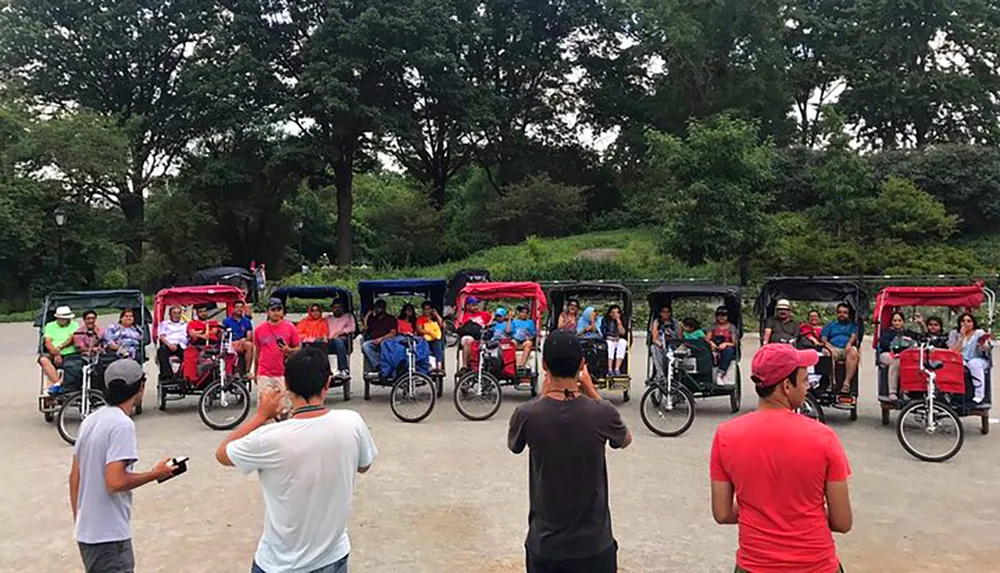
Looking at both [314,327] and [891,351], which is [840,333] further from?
[314,327]

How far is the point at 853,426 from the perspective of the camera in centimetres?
959

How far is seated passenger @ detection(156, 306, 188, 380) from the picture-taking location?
10.4 metres

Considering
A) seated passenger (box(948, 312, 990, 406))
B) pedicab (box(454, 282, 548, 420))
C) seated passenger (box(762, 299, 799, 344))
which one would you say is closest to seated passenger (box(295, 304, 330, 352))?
pedicab (box(454, 282, 548, 420))

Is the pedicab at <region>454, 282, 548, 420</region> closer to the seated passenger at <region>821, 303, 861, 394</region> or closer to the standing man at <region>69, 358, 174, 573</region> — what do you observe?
the seated passenger at <region>821, 303, 861, 394</region>

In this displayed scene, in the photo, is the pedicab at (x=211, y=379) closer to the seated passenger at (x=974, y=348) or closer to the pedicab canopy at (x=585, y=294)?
the pedicab canopy at (x=585, y=294)

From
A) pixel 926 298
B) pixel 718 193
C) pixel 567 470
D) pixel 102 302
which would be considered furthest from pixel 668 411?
pixel 718 193

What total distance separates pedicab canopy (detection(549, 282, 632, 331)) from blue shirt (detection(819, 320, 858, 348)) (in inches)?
101

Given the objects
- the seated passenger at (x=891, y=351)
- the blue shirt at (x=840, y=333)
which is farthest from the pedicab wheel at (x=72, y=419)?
the seated passenger at (x=891, y=351)

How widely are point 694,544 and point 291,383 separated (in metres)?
3.59

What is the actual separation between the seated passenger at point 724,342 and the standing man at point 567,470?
723cm

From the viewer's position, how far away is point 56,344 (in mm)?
10055

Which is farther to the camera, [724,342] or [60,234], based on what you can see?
[60,234]

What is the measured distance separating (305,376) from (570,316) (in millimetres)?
8875

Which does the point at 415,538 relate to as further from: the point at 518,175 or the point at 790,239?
the point at 518,175
